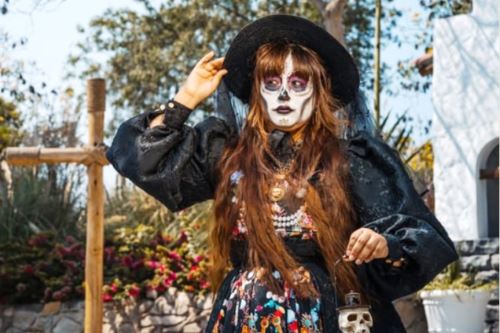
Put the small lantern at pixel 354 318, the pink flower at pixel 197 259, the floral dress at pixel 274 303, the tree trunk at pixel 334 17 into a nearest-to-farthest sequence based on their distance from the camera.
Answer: the small lantern at pixel 354 318, the floral dress at pixel 274 303, the tree trunk at pixel 334 17, the pink flower at pixel 197 259

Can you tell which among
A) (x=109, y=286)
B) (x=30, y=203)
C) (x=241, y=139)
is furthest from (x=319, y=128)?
(x=30, y=203)

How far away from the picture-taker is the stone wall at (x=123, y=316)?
8953 mm

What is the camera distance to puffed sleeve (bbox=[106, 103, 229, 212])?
112 inches

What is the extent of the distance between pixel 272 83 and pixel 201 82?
0.68ft

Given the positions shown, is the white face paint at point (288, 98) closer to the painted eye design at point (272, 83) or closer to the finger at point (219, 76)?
the painted eye design at point (272, 83)

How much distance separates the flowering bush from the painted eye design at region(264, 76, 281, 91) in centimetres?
617

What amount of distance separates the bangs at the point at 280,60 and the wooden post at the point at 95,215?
3.37m

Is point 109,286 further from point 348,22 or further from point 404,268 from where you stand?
point 348,22

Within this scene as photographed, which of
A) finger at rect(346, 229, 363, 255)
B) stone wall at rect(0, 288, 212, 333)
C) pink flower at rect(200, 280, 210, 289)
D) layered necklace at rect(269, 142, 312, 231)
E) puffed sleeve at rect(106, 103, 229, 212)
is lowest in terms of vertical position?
stone wall at rect(0, 288, 212, 333)

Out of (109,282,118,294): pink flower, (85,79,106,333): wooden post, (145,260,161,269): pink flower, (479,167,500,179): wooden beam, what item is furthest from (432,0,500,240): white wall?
(85,79,106,333): wooden post

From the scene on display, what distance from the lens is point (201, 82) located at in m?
2.94

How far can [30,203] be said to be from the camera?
401 inches

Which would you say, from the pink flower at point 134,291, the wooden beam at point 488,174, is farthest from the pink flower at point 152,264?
the wooden beam at point 488,174

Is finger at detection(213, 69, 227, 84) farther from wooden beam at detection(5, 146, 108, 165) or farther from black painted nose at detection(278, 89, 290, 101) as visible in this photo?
wooden beam at detection(5, 146, 108, 165)
